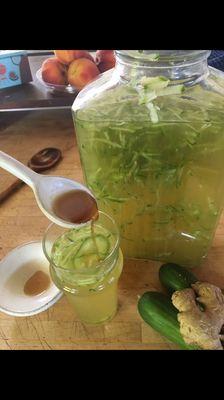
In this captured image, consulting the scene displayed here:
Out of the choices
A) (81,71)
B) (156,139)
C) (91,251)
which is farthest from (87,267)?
(81,71)

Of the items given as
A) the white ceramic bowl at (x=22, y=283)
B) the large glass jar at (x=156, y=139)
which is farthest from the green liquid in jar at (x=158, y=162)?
the white ceramic bowl at (x=22, y=283)

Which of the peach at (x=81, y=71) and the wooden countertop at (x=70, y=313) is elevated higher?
the peach at (x=81, y=71)

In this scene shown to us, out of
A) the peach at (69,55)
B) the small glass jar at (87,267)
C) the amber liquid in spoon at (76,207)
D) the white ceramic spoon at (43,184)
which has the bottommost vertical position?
the small glass jar at (87,267)

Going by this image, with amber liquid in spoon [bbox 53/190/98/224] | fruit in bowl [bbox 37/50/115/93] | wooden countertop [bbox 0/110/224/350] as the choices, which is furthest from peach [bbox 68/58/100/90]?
amber liquid in spoon [bbox 53/190/98/224]

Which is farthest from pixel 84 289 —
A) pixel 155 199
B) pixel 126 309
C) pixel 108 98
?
pixel 108 98

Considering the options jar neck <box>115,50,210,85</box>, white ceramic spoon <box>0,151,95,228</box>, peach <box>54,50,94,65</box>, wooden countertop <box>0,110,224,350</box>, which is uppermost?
jar neck <box>115,50,210,85</box>

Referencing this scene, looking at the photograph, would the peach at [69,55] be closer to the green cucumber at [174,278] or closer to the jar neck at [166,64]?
the jar neck at [166,64]

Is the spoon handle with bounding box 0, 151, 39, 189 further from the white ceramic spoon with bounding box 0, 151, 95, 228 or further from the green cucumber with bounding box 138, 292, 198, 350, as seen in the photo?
the green cucumber with bounding box 138, 292, 198, 350
